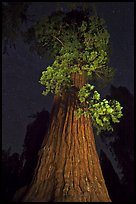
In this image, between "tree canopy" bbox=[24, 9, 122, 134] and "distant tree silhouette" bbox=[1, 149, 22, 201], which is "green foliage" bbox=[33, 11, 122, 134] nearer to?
"tree canopy" bbox=[24, 9, 122, 134]

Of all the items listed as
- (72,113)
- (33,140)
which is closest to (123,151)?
(33,140)

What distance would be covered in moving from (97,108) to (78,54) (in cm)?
199

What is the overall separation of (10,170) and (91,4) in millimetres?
13212

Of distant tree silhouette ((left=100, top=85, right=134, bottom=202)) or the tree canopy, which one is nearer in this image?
the tree canopy

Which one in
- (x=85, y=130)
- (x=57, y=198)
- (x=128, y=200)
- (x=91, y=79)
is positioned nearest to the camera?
(x=57, y=198)

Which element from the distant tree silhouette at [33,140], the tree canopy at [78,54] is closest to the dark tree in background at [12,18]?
the tree canopy at [78,54]

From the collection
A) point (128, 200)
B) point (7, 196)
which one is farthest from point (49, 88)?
point (128, 200)

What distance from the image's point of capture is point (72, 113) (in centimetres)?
873

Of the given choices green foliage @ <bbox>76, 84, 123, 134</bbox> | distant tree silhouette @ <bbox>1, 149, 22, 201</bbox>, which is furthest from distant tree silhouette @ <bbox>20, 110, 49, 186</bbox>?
green foliage @ <bbox>76, 84, 123, 134</bbox>

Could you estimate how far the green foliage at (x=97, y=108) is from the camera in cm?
779

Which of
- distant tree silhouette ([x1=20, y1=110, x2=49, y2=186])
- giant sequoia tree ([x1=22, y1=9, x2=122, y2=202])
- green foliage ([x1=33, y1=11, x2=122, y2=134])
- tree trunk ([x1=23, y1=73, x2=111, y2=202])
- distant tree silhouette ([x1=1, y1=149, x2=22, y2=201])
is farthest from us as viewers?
distant tree silhouette ([x1=1, y1=149, x2=22, y2=201])

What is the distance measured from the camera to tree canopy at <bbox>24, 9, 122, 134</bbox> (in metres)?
8.13

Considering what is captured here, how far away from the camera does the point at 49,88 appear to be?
8.66m

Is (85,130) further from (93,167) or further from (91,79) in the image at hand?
(91,79)
